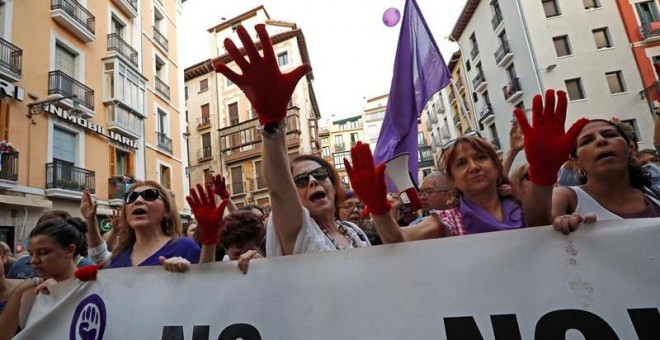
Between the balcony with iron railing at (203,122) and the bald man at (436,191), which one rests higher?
the balcony with iron railing at (203,122)

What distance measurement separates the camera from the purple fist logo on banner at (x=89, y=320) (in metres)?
1.98

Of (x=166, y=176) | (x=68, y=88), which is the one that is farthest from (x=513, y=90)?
(x=68, y=88)

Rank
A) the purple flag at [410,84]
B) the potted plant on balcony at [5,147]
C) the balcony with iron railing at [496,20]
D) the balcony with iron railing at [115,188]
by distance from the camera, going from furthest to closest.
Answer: the balcony with iron railing at [496,20] < the balcony with iron railing at [115,188] < the potted plant on balcony at [5,147] < the purple flag at [410,84]

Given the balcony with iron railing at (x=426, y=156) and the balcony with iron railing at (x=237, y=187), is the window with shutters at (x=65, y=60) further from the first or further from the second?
the balcony with iron railing at (x=426, y=156)

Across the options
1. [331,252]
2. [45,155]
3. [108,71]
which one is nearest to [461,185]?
[331,252]

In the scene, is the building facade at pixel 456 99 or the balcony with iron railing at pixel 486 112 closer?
the balcony with iron railing at pixel 486 112

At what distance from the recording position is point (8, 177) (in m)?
10.4

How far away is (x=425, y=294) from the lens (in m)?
1.61

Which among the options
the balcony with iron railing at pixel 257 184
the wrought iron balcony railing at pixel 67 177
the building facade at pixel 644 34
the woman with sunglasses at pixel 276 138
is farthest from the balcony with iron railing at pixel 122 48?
the building facade at pixel 644 34

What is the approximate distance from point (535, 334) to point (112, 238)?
361 centimetres

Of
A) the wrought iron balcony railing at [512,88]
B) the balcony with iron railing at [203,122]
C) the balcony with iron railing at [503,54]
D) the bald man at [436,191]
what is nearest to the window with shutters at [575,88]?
the wrought iron balcony railing at [512,88]

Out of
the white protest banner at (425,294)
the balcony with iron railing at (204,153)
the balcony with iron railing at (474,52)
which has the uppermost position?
the balcony with iron railing at (474,52)

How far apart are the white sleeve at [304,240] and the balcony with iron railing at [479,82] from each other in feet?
91.9

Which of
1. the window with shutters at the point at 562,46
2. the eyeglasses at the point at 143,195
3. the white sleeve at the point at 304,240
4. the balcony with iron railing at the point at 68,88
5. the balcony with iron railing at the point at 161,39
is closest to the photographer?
the white sleeve at the point at 304,240
